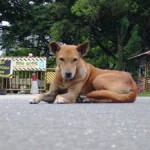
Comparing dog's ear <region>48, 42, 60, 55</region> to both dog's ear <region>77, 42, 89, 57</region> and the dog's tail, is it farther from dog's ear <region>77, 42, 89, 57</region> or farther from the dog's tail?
the dog's tail

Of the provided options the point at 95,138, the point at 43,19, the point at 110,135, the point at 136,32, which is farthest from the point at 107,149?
the point at 43,19

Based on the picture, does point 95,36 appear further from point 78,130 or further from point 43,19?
point 78,130

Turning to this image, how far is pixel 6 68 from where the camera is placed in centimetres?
2378

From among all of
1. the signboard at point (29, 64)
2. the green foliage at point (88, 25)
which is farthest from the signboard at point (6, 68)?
the green foliage at point (88, 25)

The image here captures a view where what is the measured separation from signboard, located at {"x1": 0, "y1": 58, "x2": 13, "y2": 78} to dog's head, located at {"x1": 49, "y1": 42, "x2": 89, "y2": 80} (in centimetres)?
1558

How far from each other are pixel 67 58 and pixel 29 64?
670 inches

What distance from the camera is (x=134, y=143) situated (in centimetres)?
255

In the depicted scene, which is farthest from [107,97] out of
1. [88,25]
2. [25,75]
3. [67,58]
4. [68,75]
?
[88,25]

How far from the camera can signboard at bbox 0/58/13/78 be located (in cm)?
2364

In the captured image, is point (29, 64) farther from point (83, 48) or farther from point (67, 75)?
point (67, 75)

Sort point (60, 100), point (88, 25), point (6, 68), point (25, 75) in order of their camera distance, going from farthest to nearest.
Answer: point (88, 25)
point (25, 75)
point (6, 68)
point (60, 100)

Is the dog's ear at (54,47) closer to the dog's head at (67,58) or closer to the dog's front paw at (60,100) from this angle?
the dog's head at (67,58)

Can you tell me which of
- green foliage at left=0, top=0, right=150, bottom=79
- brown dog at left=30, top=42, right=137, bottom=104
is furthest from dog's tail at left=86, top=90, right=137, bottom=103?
green foliage at left=0, top=0, right=150, bottom=79

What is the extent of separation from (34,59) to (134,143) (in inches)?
883
